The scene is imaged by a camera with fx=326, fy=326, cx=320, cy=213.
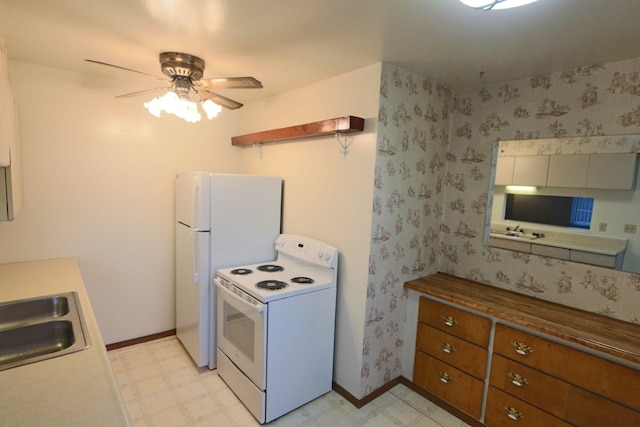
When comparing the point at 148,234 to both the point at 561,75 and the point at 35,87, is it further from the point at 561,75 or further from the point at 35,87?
the point at 561,75

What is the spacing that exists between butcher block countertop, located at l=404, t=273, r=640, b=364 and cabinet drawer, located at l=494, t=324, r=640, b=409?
11 cm

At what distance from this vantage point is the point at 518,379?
75.7 inches

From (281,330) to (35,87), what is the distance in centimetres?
246

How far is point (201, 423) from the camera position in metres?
2.09

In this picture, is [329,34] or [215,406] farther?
[215,406]

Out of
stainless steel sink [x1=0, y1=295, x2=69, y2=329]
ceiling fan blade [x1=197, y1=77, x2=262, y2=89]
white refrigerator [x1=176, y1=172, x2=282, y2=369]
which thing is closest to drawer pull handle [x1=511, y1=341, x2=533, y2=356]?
white refrigerator [x1=176, y1=172, x2=282, y2=369]

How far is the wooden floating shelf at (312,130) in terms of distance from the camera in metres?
2.08

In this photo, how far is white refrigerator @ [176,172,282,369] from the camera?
8.20ft

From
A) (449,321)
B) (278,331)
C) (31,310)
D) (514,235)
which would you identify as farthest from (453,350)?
(31,310)

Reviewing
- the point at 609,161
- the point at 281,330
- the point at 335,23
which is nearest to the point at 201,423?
the point at 281,330

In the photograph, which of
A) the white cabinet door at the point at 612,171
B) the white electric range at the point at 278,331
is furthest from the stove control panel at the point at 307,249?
the white cabinet door at the point at 612,171

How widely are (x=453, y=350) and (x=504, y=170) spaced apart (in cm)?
134

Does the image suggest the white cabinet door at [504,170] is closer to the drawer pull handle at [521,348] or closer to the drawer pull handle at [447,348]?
the drawer pull handle at [521,348]

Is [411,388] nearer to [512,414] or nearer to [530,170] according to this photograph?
[512,414]
